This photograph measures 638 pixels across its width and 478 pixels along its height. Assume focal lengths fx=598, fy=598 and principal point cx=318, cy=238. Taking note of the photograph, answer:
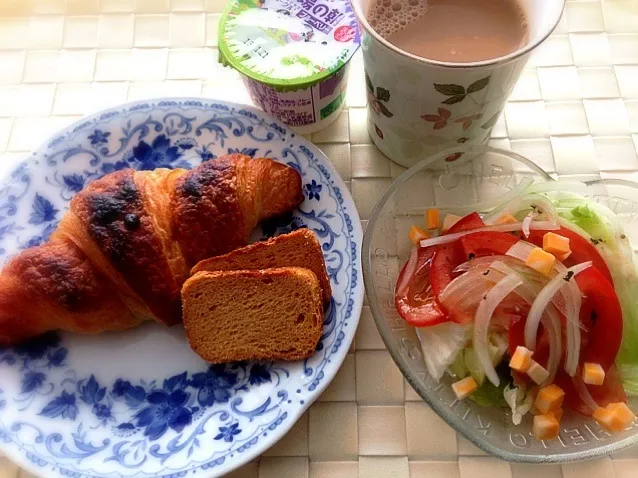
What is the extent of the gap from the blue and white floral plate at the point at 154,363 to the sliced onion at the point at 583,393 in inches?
18.0

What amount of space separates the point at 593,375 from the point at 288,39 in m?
1.01

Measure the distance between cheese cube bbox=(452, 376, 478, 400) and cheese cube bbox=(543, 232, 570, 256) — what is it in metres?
0.31

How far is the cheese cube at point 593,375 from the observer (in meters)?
1.14

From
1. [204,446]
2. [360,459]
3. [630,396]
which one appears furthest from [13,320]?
[630,396]

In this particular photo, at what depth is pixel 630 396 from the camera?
120cm

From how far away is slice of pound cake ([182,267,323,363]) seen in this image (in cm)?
128

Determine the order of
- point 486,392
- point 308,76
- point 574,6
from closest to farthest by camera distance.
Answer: point 486,392 → point 308,76 → point 574,6

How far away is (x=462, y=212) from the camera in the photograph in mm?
1441

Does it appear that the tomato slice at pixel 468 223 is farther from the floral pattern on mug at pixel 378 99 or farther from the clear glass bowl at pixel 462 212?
the floral pattern on mug at pixel 378 99

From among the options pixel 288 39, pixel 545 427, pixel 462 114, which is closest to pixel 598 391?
Result: pixel 545 427

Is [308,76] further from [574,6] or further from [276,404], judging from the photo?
[574,6]

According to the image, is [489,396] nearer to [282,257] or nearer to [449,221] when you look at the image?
[449,221]

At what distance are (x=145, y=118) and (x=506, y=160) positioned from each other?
918 mm

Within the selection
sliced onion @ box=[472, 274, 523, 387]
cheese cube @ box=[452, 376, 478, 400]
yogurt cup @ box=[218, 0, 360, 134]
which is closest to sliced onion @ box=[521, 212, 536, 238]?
sliced onion @ box=[472, 274, 523, 387]
